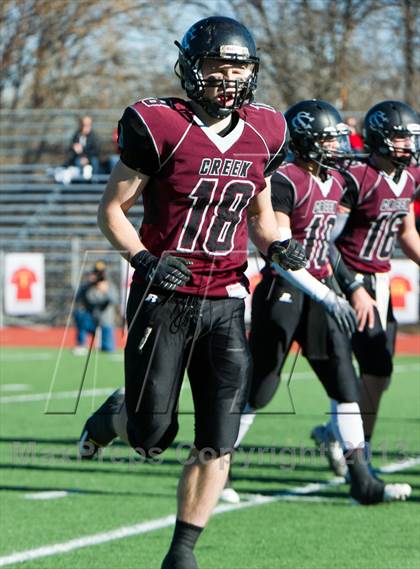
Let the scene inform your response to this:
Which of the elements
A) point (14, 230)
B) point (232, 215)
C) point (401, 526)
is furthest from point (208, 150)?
point (14, 230)

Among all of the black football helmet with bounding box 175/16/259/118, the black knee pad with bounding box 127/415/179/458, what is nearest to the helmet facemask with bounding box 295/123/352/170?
the black football helmet with bounding box 175/16/259/118

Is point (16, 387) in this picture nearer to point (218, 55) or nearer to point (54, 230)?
point (218, 55)

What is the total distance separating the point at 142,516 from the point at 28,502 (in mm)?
667

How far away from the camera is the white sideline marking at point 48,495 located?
6.12m

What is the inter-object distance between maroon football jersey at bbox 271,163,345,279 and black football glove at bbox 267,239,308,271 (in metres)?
1.62

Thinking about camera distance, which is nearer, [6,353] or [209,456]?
[209,456]

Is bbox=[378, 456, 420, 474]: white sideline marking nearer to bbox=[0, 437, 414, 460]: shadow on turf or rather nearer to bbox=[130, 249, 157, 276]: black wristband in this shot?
bbox=[0, 437, 414, 460]: shadow on turf

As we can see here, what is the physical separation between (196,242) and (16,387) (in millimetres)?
8517

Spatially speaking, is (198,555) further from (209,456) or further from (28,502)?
(28,502)

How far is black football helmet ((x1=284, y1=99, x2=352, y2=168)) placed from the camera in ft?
19.7

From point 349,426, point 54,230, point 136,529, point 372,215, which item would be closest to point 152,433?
point 136,529

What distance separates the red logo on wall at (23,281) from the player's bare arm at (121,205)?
52.9 ft

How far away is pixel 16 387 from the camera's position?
12.3 m

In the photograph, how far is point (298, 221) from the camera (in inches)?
236
